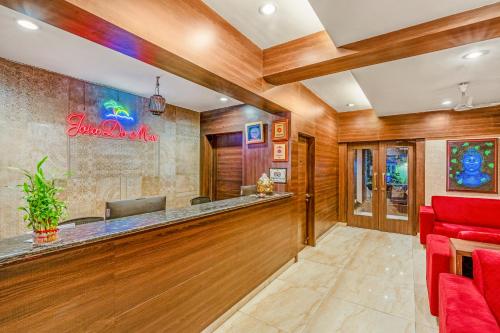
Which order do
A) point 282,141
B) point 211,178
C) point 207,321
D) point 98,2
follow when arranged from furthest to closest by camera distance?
point 211,178 → point 282,141 → point 207,321 → point 98,2

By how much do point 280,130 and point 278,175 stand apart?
2.31 ft

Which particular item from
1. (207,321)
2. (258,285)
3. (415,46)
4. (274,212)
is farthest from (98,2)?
(258,285)

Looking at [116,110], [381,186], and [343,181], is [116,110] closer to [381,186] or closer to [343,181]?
[343,181]

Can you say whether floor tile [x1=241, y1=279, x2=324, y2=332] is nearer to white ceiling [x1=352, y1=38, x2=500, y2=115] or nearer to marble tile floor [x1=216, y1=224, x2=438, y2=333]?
marble tile floor [x1=216, y1=224, x2=438, y2=333]

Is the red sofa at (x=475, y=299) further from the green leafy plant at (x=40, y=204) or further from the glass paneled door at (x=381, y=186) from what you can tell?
the glass paneled door at (x=381, y=186)

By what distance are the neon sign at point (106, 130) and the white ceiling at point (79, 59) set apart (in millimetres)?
557

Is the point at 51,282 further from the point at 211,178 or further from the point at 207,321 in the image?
the point at 211,178

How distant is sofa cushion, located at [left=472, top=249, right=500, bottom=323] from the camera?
5.38 feet

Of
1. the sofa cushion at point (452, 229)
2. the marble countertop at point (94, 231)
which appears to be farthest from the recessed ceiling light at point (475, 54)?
the marble countertop at point (94, 231)

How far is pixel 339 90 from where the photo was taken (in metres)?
4.19

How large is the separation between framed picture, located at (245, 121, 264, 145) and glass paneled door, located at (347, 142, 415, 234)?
3.02m

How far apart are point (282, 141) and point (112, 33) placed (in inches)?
105

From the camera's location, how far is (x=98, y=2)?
1332mm

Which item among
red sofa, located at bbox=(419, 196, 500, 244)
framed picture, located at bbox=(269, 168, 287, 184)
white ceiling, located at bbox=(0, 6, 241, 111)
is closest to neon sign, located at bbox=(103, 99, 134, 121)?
white ceiling, located at bbox=(0, 6, 241, 111)
